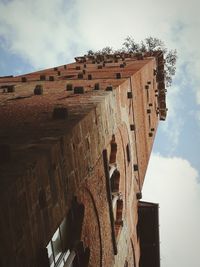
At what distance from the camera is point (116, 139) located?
863 centimetres

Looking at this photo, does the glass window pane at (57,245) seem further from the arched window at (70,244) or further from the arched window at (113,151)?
the arched window at (113,151)

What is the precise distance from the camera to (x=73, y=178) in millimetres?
5102

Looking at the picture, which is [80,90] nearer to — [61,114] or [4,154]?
[61,114]

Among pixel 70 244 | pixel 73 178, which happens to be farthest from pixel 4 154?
pixel 70 244

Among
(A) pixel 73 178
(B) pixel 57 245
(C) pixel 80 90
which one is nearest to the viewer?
(A) pixel 73 178

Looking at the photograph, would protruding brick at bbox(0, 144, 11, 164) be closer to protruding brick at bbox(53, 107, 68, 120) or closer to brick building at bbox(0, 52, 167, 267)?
brick building at bbox(0, 52, 167, 267)

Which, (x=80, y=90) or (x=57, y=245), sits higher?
(x=80, y=90)

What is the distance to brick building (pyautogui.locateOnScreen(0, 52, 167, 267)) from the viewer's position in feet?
11.9

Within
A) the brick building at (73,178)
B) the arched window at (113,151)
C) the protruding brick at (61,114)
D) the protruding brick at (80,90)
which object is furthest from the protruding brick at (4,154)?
the arched window at (113,151)

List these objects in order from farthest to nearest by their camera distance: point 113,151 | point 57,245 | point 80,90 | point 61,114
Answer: point 113,151 < point 80,90 < point 61,114 < point 57,245

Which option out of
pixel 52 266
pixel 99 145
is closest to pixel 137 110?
pixel 99 145

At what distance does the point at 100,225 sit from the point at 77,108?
2391mm

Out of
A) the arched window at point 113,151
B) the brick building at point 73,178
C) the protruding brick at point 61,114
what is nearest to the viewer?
the brick building at point 73,178

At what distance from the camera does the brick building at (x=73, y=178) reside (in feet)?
11.9
